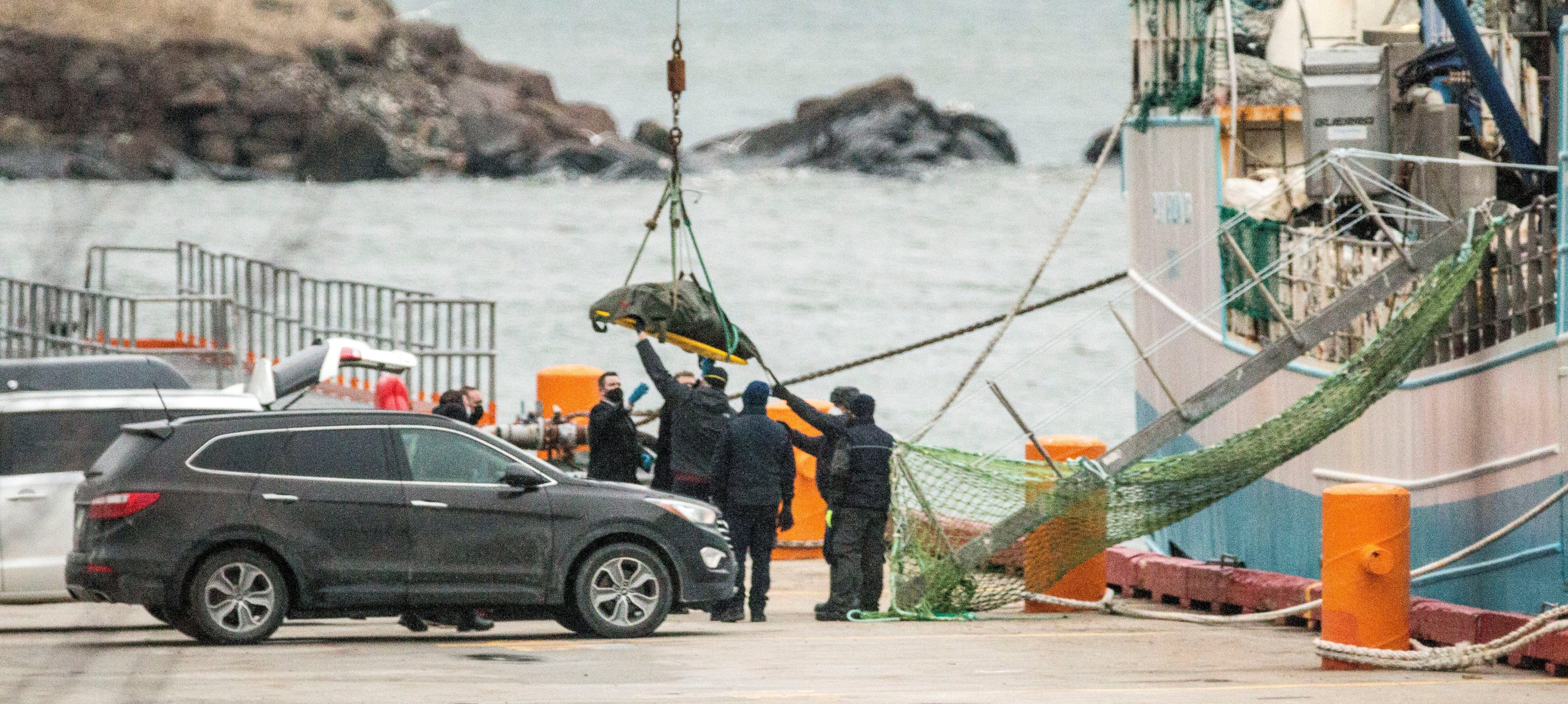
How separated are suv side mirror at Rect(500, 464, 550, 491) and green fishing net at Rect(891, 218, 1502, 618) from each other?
8.79 ft

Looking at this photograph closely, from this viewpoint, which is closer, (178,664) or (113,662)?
(113,662)

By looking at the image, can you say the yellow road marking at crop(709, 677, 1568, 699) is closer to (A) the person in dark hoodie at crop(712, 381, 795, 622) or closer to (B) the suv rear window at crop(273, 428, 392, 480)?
(B) the suv rear window at crop(273, 428, 392, 480)

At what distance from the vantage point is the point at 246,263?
402cm

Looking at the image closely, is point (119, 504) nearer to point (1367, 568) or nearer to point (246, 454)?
point (246, 454)

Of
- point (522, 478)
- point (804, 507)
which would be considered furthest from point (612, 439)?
point (804, 507)

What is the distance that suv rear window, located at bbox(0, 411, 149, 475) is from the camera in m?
7.31

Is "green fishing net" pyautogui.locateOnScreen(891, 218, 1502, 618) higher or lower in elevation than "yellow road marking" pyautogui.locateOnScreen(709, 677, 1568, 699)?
higher

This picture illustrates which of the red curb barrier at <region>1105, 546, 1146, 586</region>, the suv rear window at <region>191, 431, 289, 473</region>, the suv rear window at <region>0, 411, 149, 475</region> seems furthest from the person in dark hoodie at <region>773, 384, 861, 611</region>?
the suv rear window at <region>0, 411, 149, 475</region>

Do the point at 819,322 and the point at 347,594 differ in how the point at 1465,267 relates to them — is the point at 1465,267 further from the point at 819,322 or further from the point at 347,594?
the point at 819,322

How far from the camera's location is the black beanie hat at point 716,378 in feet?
49.2

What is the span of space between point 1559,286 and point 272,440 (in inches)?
305

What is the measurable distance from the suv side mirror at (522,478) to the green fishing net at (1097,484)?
268 centimetres

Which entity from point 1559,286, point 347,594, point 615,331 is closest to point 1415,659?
point 1559,286

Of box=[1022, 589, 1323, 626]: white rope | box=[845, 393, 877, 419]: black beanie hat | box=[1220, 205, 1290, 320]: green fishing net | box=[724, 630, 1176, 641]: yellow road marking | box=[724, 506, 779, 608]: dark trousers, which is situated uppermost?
box=[1220, 205, 1290, 320]: green fishing net
